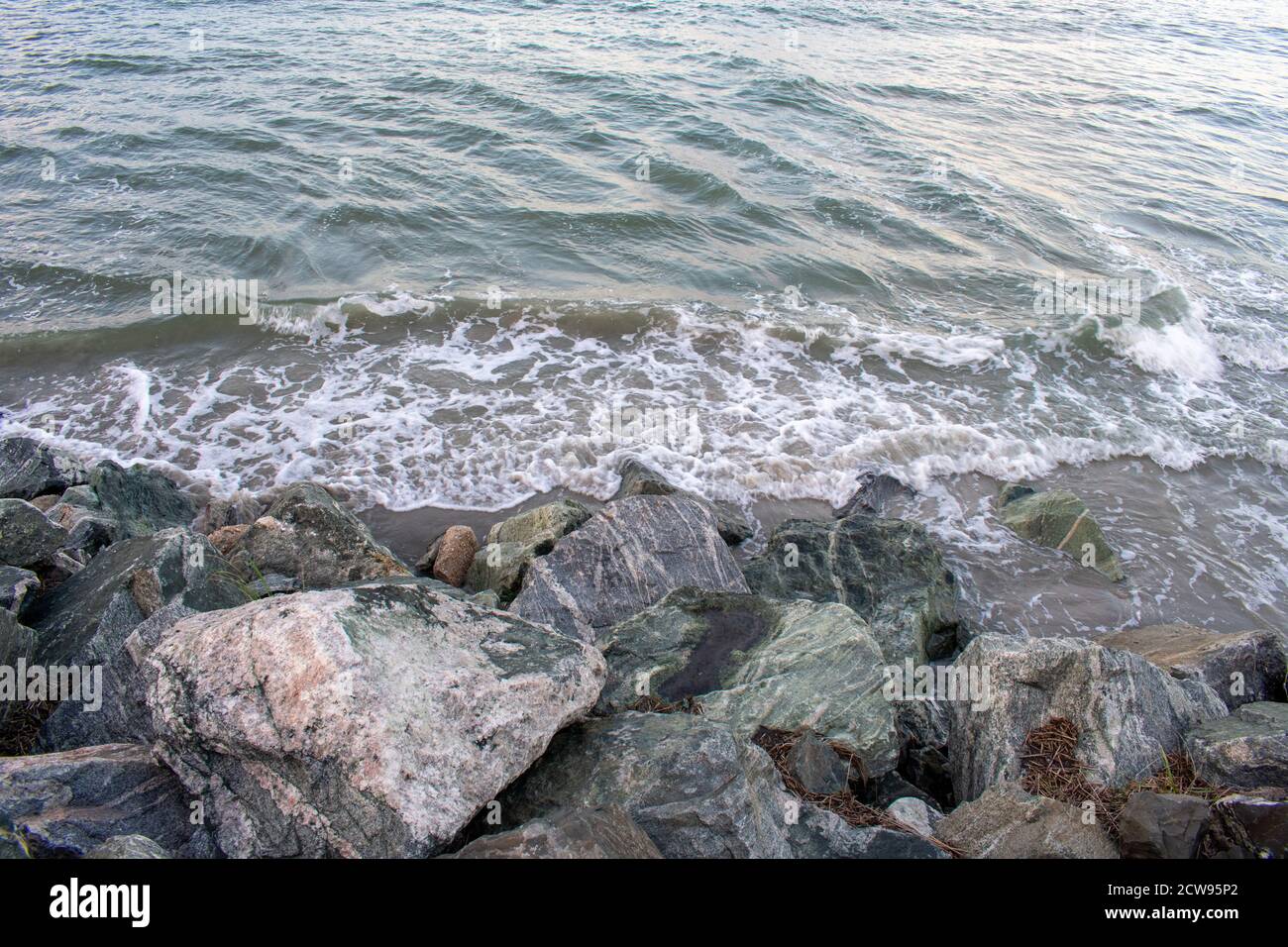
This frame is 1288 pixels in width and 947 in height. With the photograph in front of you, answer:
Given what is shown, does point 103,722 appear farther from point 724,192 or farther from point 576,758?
point 724,192

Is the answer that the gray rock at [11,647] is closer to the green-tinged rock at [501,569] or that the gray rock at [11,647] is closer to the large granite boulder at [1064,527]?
the green-tinged rock at [501,569]

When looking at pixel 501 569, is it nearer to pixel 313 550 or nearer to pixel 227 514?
pixel 313 550

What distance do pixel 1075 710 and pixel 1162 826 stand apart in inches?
51.2

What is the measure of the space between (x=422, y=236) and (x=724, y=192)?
6055mm

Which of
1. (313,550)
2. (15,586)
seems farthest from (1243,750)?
(15,586)

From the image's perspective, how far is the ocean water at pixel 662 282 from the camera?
9.84 m

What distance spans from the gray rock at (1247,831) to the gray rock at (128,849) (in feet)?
14.1

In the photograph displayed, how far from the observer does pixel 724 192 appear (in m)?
16.6

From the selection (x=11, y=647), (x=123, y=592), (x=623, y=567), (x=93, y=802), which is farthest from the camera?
(x=623, y=567)

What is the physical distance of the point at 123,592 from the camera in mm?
5410

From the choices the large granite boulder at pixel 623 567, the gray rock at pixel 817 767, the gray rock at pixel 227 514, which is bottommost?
the gray rock at pixel 227 514

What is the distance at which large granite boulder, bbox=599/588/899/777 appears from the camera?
5.06 meters

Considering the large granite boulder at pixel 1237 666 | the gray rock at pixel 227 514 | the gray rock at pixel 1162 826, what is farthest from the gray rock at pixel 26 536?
the large granite boulder at pixel 1237 666

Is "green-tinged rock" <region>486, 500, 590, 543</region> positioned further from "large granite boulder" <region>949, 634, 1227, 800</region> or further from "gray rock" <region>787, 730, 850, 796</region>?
"large granite boulder" <region>949, 634, 1227, 800</region>
